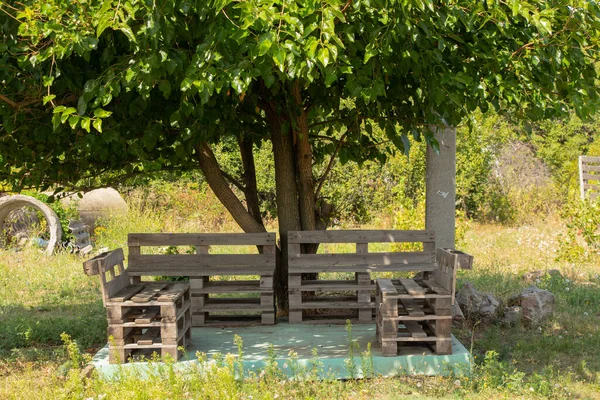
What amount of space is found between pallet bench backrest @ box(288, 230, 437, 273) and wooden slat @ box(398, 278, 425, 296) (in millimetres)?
510

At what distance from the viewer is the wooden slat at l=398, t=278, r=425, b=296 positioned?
5.27 meters

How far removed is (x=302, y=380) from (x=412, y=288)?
122 centimetres

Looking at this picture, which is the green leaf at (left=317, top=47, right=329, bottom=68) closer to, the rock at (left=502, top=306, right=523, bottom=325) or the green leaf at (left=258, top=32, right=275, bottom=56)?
the green leaf at (left=258, top=32, right=275, bottom=56)

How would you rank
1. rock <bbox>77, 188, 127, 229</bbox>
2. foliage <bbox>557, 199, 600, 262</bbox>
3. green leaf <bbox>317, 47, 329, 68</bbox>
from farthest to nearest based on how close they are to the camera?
rock <bbox>77, 188, 127, 229</bbox>, foliage <bbox>557, 199, 600, 262</bbox>, green leaf <bbox>317, 47, 329, 68</bbox>


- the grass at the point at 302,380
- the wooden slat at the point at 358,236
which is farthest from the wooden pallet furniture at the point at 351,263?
the grass at the point at 302,380

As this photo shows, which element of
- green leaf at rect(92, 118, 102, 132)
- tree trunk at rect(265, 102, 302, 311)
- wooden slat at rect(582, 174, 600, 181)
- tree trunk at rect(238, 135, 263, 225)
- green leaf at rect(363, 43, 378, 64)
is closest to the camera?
green leaf at rect(363, 43, 378, 64)

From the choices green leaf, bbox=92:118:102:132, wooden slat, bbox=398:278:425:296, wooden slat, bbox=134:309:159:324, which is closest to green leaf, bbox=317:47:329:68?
green leaf, bbox=92:118:102:132

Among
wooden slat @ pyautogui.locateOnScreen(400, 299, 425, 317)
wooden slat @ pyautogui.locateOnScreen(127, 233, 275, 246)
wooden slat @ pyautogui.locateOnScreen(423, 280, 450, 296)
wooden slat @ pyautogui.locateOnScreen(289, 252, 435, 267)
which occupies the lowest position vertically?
wooden slat @ pyautogui.locateOnScreen(400, 299, 425, 317)

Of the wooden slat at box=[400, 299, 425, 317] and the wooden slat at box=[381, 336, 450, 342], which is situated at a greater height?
the wooden slat at box=[400, 299, 425, 317]

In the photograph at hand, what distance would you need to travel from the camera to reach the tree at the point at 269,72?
390cm

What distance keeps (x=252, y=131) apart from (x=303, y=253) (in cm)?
136

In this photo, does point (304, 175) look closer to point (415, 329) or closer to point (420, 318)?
point (415, 329)

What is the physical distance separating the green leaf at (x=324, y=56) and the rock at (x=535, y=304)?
4245 mm

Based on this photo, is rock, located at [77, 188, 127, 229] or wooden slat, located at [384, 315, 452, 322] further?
rock, located at [77, 188, 127, 229]
